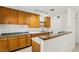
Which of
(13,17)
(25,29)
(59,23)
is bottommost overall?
(25,29)

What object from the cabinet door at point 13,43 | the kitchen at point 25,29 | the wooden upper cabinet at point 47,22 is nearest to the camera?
the kitchen at point 25,29

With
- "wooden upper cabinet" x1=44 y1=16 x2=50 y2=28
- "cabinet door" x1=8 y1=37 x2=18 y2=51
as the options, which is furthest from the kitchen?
"wooden upper cabinet" x1=44 y1=16 x2=50 y2=28

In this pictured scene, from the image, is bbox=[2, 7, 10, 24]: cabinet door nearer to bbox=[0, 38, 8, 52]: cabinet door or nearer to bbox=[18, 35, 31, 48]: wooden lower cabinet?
bbox=[0, 38, 8, 52]: cabinet door

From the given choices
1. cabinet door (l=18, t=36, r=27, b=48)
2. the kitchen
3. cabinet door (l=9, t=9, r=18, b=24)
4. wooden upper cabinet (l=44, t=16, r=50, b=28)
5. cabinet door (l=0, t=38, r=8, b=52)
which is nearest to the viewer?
the kitchen

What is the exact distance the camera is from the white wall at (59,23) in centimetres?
738

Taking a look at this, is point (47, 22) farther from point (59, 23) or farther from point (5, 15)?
point (5, 15)

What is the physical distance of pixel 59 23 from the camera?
7734 millimetres

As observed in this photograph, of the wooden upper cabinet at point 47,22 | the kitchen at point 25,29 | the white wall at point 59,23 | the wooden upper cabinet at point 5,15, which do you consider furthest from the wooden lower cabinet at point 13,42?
the white wall at point 59,23

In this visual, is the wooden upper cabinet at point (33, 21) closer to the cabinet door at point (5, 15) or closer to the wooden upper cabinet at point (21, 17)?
the wooden upper cabinet at point (21, 17)

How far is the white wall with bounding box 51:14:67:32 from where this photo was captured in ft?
24.2

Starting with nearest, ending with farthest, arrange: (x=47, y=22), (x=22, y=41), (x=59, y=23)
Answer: (x=22, y=41)
(x=59, y=23)
(x=47, y=22)

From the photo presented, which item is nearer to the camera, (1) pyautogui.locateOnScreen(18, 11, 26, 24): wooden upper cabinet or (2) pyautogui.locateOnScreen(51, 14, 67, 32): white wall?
(1) pyautogui.locateOnScreen(18, 11, 26, 24): wooden upper cabinet

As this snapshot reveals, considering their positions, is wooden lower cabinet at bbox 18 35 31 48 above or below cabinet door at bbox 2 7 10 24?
below

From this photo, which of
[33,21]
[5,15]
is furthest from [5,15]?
[33,21]
